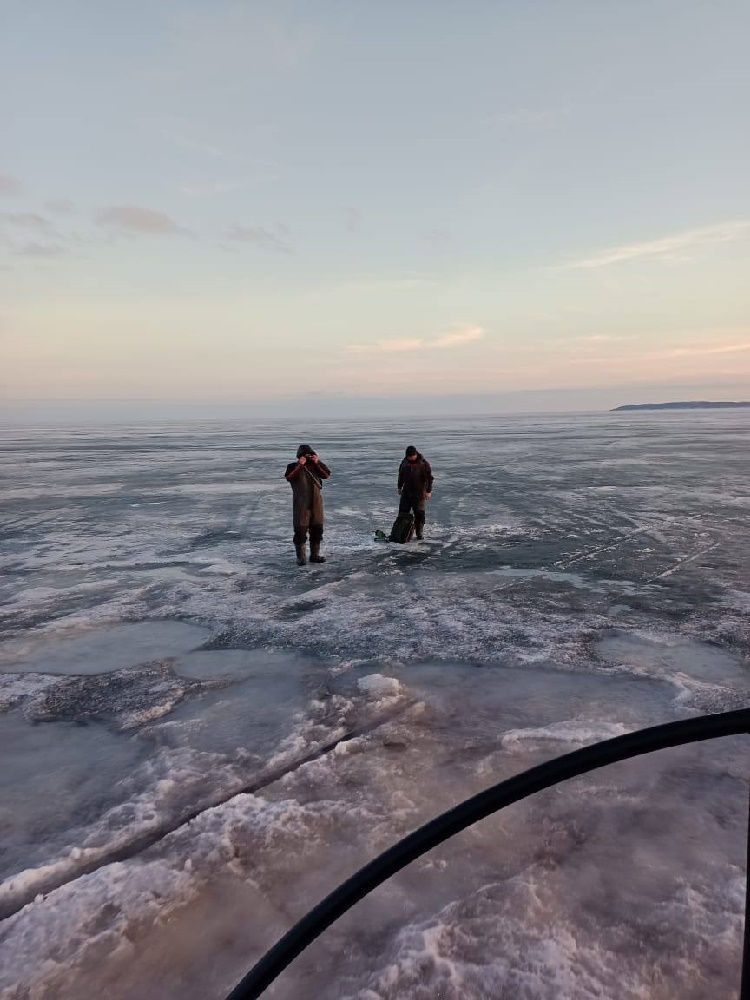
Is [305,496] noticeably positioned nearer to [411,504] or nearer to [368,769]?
[411,504]

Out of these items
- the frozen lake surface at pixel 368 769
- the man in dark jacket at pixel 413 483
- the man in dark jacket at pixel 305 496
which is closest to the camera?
the frozen lake surface at pixel 368 769

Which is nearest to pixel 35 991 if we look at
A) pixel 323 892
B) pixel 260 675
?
pixel 323 892

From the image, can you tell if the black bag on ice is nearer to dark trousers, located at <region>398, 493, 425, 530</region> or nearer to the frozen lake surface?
dark trousers, located at <region>398, 493, 425, 530</region>

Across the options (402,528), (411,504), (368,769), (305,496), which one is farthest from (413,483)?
(368,769)

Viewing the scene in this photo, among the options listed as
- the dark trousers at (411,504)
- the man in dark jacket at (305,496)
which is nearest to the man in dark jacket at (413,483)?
the dark trousers at (411,504)

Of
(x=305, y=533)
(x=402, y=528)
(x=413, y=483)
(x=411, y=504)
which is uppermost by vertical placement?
(x=413, y=483)

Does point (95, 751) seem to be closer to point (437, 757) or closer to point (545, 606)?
point (437, 757)

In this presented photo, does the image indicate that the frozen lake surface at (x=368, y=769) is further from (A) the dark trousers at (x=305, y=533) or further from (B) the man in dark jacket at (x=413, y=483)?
(B) the man in dark jacket at (x=413, y=483)
